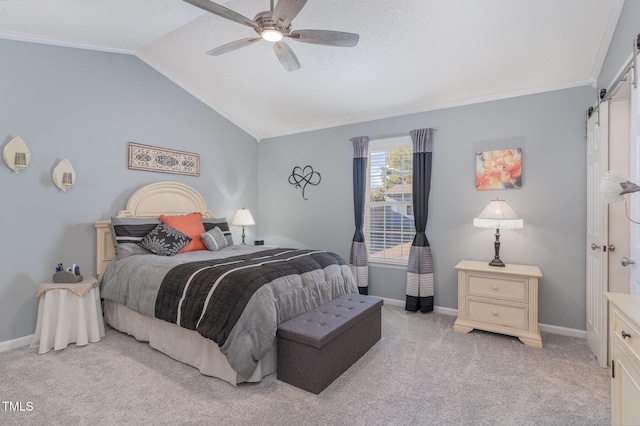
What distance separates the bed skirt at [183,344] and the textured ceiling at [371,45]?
2.70 meters

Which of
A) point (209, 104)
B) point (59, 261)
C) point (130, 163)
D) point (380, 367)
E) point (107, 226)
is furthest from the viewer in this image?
point (209, 104)

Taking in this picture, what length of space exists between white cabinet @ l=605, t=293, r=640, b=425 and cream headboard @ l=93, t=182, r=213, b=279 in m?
4.18

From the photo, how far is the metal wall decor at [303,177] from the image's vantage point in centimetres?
495

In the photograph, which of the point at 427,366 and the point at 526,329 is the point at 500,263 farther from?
the point at 427,366

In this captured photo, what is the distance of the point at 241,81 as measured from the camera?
13.3ft

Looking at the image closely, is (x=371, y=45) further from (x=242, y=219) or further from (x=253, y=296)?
(x=242, y=219)

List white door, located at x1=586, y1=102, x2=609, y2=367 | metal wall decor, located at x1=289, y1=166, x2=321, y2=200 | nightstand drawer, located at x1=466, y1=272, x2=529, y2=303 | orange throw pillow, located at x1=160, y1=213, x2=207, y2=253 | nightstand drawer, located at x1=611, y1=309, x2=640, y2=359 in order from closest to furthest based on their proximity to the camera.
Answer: nightstand drawer, located at x1=611, y1=309, x2=640, y2=359 → white door, located at x1=586, y1=102, x2=609, y2=367 → nightstand drawer, located at x1=466, y1=272, x2=529, y2=303 → orange throw pillow, located at x1=160, y1=213, x2=207, y2=253 → metal wall decor, located at x1=289, y1=166, x2=321, y2=200

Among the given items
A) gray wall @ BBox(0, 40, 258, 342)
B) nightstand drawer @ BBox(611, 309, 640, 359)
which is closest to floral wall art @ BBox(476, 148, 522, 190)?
nightstand drawer @ BBox(611, 309, 640, 359)

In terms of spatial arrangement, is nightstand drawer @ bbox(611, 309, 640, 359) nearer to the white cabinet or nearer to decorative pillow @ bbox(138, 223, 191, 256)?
the white cabinet

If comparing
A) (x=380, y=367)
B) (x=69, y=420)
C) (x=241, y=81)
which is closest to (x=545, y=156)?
(x=380, y=367)

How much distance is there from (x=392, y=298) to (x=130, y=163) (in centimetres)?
368

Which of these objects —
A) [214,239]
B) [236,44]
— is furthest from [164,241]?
[236,44]

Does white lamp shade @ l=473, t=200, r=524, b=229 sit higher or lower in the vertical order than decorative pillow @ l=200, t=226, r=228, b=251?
higher

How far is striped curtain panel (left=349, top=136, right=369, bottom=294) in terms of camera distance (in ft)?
14.4
